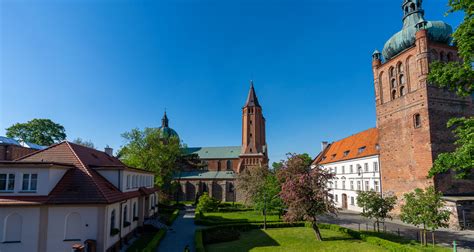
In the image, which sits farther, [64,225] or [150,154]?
[150,154]

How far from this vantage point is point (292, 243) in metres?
20.5

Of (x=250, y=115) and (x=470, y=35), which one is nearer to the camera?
(x=470, y=35)

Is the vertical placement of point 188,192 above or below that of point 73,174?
below

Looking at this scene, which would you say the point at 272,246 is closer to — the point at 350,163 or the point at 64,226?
the point at 64,226

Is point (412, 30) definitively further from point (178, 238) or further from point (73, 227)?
point (73, 227)

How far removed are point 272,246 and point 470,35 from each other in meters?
17.5

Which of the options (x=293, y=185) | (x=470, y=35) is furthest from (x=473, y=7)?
(x=293, y=185)

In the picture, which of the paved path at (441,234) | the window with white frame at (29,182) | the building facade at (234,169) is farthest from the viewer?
the building facade at (234,169)

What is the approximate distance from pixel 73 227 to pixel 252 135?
143 feet

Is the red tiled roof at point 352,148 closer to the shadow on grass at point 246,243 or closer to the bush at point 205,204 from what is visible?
the shadow on grass at point 246,243

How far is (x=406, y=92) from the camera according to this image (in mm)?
31375

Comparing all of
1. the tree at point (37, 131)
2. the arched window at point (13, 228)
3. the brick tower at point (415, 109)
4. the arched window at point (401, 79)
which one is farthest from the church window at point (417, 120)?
the tree at point (37, 131)

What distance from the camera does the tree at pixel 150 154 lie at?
41906 millimetres

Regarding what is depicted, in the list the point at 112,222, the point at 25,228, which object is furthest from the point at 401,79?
the point at 25,228
